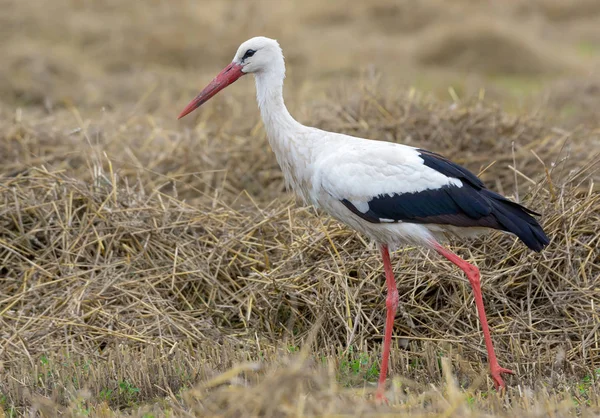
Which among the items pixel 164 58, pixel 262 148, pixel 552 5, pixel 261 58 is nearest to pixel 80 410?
pixel 261 58

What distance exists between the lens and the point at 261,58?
4.83 meters

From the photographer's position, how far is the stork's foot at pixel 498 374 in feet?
13.8

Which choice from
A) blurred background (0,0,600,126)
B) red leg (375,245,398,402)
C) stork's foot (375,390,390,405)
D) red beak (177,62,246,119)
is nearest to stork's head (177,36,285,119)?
red beak (177,62,246,119)

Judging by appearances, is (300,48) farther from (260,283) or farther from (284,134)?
(284,134)

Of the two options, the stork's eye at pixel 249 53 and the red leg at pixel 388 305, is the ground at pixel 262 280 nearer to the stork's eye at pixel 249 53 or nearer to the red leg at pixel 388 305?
the red leg at pixel 388 305

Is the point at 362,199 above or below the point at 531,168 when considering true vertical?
above

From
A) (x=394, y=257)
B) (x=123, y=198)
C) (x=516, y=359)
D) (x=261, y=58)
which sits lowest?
(x=516, y=359)

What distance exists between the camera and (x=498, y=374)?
4285 mm

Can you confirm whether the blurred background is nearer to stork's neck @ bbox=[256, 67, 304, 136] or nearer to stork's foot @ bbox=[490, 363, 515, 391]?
stork's neck @ bbox=[256, 67, 304, 136]

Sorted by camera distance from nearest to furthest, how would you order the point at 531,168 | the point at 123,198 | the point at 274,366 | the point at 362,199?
1. the point at 274,366
2. the point at 362,199
3. the point at 123,198
4. the point at 531,168

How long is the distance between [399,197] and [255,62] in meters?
1.11

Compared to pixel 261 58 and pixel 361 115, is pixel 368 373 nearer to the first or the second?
pixel 261 58

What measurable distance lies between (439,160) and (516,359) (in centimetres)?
109

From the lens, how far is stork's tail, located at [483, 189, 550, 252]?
432 cm
